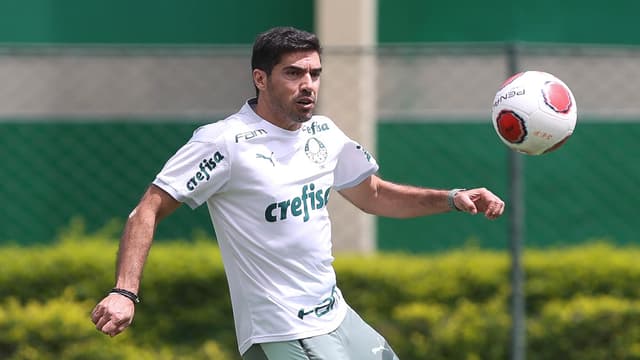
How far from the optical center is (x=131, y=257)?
15.5 ft

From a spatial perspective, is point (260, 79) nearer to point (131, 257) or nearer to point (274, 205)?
point (274, 205)

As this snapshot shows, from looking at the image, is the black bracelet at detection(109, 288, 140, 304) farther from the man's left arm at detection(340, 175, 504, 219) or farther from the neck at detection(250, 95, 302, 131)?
the man's left arm at detection(340, 175, 504, 219)

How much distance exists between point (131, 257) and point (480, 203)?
1381 mm

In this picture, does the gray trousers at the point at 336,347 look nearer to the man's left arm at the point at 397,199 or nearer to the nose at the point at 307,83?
the man's left arm at the point at 397,199

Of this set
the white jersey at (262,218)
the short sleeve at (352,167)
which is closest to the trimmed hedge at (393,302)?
the short sleeve at (352,167)

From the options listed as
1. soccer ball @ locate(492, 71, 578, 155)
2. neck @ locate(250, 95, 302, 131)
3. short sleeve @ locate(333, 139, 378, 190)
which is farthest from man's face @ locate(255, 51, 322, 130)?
soccer ball @ locate(492, 71, 578, 155)

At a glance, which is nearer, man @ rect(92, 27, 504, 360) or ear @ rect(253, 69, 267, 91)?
man @ rect(92, 27, 504, 360)

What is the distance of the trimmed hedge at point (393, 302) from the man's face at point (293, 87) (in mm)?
3374

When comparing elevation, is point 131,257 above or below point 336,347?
above

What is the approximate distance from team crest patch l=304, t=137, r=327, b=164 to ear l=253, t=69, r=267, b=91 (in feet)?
0.93

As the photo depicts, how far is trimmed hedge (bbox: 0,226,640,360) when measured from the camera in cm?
812

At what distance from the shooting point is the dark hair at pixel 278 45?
5.03 metres

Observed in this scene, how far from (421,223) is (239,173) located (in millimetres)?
5407

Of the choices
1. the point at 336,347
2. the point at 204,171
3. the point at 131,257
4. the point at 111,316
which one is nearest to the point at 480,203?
the point at 336,347
